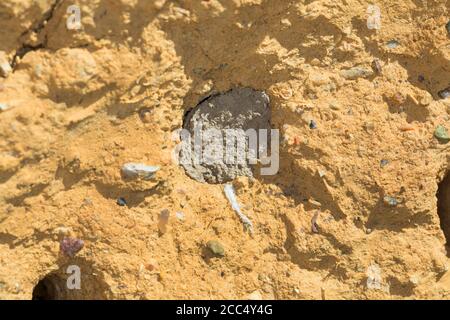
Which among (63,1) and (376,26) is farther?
(376,26)

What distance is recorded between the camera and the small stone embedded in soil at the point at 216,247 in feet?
6.90

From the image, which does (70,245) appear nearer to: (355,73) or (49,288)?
(49,288)

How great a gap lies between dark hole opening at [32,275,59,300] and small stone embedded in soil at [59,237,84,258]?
138mm

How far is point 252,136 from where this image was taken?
7.19 feet

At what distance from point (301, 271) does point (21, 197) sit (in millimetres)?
922

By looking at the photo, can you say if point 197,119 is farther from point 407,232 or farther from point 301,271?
point 407,232

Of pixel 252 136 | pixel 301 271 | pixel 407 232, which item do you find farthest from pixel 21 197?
pixel 407 232

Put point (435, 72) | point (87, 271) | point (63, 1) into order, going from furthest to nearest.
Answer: point (435, 72) → point (87, 271) → point (63, 1)

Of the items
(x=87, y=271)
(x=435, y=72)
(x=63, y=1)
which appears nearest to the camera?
(x=63, y=1)

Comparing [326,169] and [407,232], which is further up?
[326,169]

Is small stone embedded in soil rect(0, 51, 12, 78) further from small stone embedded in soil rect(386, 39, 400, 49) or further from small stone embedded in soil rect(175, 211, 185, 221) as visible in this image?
small stone embedded in soil rect(386, 39, 400, 49)

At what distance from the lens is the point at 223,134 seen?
2178 millimetres

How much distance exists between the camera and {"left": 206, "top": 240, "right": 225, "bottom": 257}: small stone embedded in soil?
210 centimetres

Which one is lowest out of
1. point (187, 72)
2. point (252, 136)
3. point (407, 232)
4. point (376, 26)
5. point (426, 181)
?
point (407, 232)
